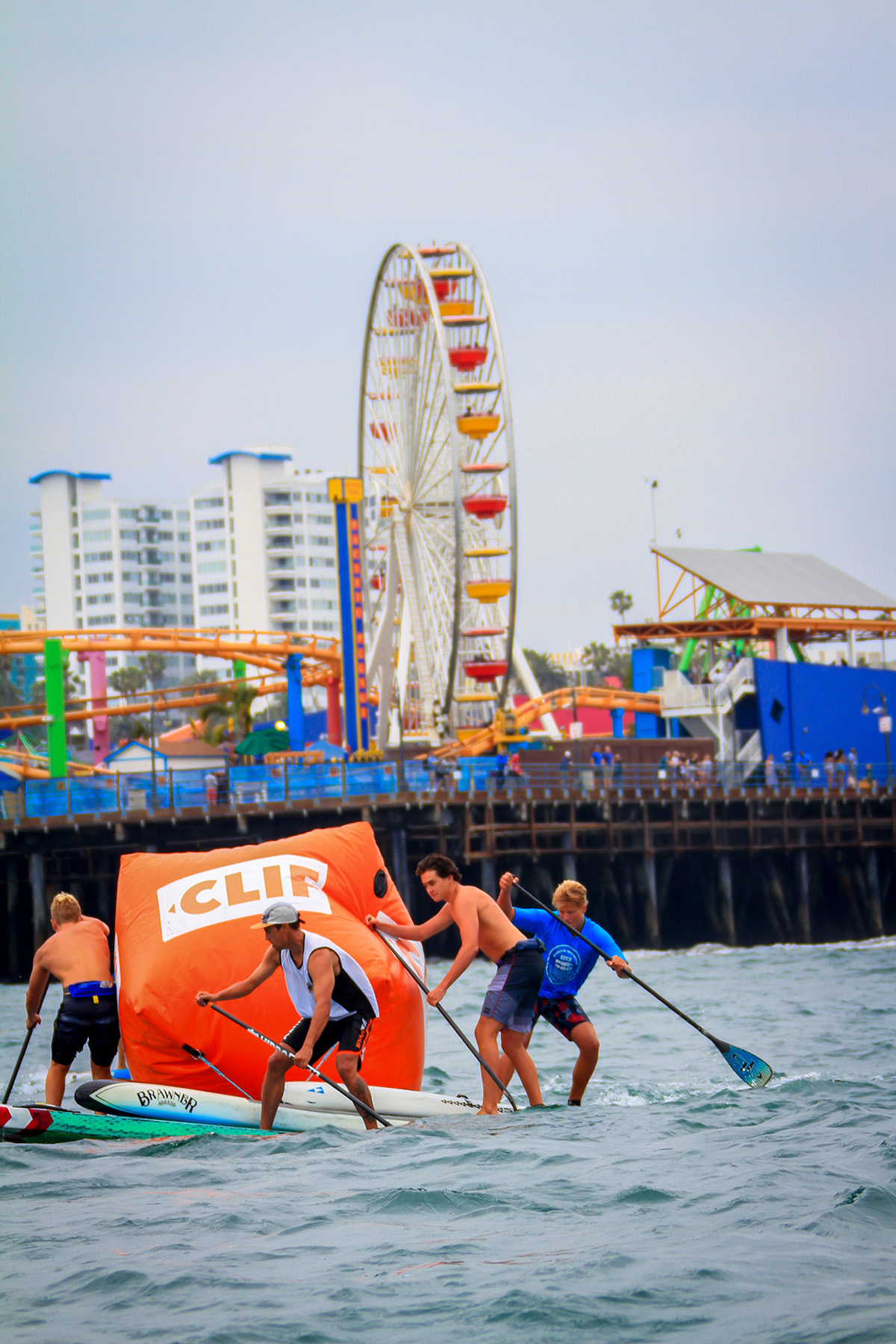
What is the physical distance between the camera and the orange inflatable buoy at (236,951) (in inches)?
412

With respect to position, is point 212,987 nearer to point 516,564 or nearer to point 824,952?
point 824,952

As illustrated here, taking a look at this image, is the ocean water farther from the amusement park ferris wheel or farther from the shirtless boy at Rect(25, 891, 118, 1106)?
the amusement park ferris wheel

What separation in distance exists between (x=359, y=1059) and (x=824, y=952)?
24.7 meters

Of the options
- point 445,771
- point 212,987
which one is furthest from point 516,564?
point 212,987

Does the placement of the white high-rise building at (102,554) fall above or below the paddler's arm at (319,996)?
above

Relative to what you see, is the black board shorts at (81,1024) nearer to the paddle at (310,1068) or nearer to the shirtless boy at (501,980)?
the paddle at (310,1068)

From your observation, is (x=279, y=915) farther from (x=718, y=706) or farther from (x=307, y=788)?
(x=718, y=706)

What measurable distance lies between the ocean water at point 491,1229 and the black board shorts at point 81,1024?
1267 millimetres

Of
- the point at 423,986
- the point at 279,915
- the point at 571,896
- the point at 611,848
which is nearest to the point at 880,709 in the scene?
the point at 611,848

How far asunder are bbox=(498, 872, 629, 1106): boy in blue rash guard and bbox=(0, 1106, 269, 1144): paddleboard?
2.30 metres

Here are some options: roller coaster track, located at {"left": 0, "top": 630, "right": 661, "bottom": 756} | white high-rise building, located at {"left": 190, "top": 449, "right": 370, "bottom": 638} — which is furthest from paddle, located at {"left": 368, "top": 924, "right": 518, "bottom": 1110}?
white high-rise building, located at {"left": 190, "top": 449, "right": 370, "bottom": 638}

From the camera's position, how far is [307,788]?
3438 centimetres

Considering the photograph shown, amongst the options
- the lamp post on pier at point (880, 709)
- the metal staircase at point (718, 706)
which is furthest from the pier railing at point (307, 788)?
the lamp post on pier at point (880, 709)

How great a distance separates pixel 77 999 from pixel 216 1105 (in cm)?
147
